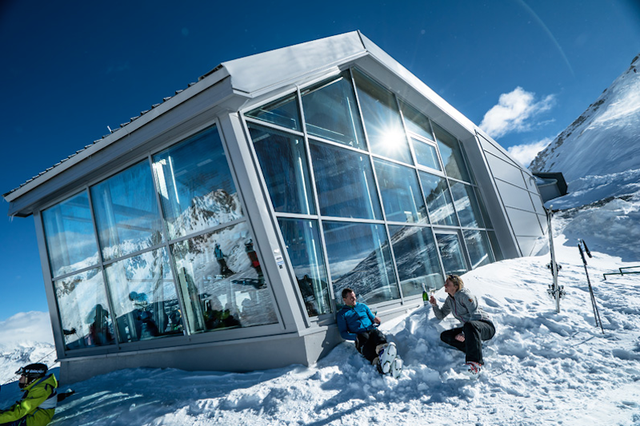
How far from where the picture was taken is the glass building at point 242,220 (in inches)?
212

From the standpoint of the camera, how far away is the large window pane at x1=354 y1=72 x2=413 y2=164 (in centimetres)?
886

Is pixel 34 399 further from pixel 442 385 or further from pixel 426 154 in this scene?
pixel 426 154

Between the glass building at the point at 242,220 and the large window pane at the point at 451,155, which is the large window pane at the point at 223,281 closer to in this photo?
the glass building at the point at 242,220

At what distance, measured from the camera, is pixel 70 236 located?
8086 mm

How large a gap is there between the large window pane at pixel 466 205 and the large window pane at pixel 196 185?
827 centimetres

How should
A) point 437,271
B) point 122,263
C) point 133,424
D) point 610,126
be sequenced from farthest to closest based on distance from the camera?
1. point 610,126
2. point 437,271
3. point 122,263
4. point 133,424

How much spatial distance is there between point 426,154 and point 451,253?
3355 mm

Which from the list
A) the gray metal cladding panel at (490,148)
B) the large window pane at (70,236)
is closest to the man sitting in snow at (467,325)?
the large window pane at (70,236)

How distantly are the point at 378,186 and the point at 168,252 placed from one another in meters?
4.74

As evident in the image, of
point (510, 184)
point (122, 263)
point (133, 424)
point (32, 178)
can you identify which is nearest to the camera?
point (133, 424)

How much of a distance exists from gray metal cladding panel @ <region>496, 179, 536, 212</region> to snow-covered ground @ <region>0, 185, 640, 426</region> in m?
7.82

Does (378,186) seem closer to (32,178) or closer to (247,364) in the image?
(247,364)

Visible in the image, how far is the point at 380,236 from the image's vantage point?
7.40 meters

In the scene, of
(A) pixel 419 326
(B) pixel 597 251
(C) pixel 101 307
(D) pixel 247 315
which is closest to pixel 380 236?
(A) pixel 419 326
